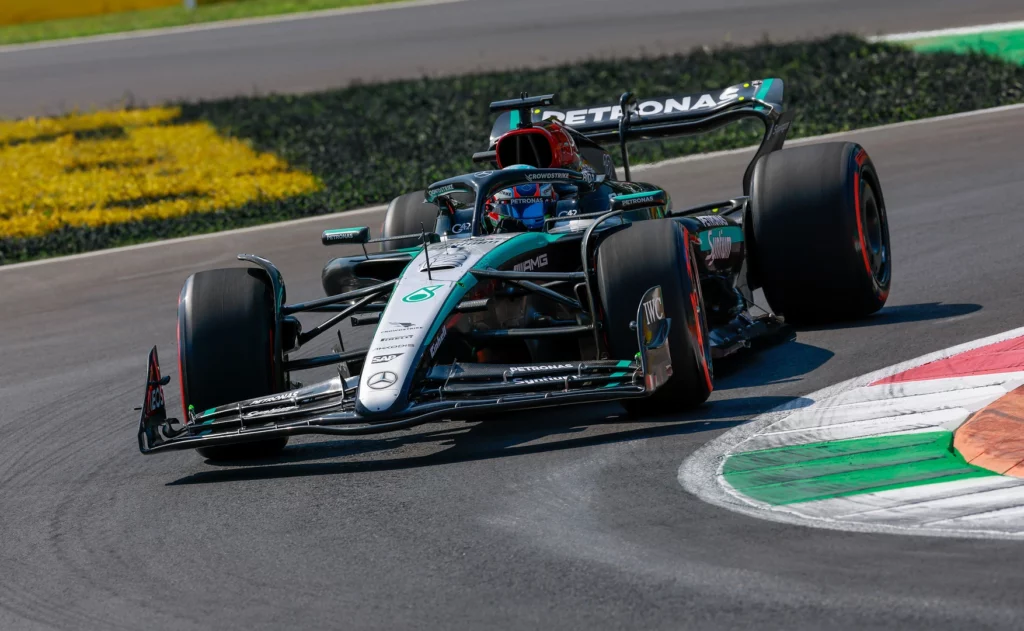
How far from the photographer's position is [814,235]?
28.3 feet

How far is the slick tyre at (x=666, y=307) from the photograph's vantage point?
6.73 metres

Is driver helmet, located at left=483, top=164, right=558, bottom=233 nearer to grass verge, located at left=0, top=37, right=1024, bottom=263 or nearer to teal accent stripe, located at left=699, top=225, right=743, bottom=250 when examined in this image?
teal accent stripe, located at left=699, top=225, right=743, bottom=250

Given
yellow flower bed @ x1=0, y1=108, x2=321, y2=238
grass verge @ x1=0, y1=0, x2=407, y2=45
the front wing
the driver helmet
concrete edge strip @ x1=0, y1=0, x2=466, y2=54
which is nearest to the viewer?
the front wing

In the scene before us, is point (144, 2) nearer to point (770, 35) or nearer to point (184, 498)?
point (770, 35)

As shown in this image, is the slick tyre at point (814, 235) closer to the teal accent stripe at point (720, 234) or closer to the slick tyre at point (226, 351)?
the teal accent stripe at point (720, 234)

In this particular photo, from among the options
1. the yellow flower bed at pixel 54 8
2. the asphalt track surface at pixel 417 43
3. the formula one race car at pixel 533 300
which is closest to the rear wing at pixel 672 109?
the formula one race car at pixel 533 300

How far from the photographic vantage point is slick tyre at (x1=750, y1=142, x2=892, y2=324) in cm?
860

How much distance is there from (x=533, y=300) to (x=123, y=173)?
10.6 meters

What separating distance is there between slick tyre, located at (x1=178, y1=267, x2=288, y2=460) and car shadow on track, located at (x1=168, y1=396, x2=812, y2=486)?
284 mm

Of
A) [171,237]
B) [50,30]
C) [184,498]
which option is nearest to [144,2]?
[50,30]

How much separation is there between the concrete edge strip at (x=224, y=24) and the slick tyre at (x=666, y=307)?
2110 cm

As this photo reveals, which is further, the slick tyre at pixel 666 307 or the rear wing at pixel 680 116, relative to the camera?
the rear wing at pixel 680 116

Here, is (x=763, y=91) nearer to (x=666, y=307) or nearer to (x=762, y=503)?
(x=666, y=307)

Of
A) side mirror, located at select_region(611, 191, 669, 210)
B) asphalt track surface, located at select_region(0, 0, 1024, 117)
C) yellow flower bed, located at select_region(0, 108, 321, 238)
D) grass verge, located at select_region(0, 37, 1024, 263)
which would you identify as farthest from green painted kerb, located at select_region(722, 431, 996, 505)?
asphalt track surface, located at select_region(0, 0, 1024, 117)
